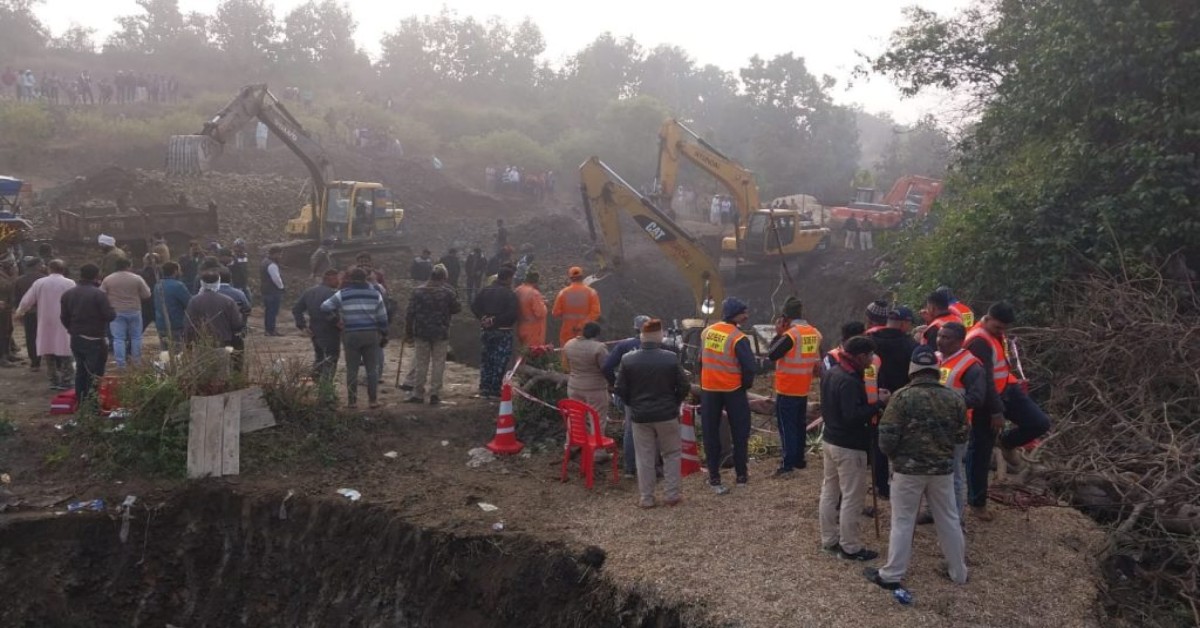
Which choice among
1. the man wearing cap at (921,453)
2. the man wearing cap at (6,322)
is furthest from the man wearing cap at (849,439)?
the man wearing cap at (6,322)

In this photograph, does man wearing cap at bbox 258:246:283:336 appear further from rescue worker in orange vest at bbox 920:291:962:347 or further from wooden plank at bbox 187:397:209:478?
rescue worker in orange vest at bbox 920:291:962:347

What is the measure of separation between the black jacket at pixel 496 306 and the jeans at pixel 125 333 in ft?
14.0

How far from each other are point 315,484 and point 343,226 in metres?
13.5

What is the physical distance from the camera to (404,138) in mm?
41406

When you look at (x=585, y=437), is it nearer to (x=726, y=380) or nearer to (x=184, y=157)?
(x=726, y=380)

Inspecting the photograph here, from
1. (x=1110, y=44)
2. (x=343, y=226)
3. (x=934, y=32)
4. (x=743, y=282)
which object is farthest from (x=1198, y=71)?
(x=343, y=226)

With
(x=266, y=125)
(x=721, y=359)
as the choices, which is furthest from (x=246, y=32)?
(x=721, y=359)

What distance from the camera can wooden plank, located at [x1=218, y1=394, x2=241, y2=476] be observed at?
27.6 feet

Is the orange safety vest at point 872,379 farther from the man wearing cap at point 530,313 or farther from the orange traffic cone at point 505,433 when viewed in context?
the man wearing cap at point 530,313

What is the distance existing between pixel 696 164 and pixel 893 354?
15369mm

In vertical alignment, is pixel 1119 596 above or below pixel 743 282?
below

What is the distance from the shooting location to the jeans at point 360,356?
977cm

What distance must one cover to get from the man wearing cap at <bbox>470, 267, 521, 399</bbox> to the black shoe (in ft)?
18.1

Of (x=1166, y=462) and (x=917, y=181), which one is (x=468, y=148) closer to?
(x=917, y=181)
